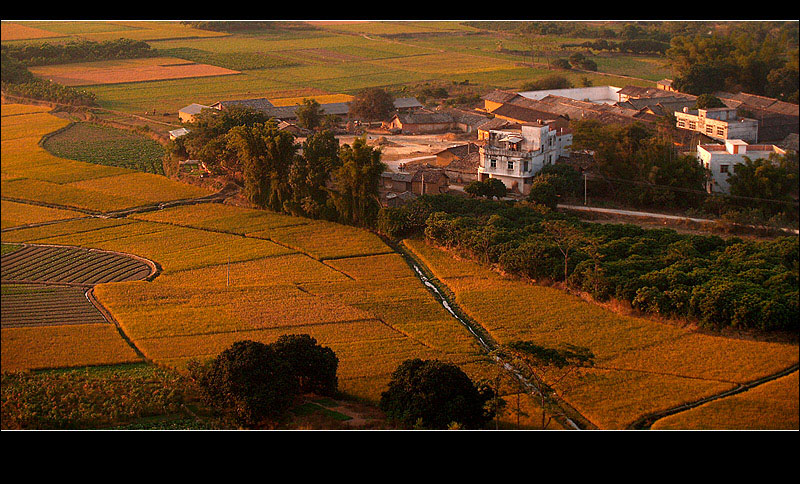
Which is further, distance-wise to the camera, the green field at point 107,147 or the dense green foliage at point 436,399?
the green field at point 107,147

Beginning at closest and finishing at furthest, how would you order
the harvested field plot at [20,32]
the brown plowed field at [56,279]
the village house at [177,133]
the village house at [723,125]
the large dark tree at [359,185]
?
the harvested field plot at [20,32] < the brown plowed field at [56,279] < the village house at [723,125] < the large dark tree at [359,185] < the village house at [177,133]

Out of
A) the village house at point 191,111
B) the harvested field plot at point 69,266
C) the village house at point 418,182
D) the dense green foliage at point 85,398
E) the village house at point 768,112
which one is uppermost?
the village house at point 768,112

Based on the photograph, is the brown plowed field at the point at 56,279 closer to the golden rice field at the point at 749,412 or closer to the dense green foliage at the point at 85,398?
the dense green foliage at the point at 85,398

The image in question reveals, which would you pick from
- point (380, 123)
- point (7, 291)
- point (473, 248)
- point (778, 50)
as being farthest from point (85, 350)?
point (380, 123)

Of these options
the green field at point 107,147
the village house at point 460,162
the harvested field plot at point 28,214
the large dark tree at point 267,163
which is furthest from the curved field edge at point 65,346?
the village house at point 460,162

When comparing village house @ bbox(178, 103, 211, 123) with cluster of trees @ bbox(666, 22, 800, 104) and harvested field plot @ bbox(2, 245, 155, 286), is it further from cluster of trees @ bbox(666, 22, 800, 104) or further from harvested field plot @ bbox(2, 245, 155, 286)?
cluster of trees @ bbox(666, 22, 800, 104)

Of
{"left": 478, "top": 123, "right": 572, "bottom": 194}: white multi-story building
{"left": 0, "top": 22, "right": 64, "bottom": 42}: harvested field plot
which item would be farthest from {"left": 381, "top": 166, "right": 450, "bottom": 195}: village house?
{"left": 0, "top": 22, "right": 64, "bottom": 42}: harvested field plot

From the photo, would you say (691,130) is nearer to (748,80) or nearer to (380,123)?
(748,80)
